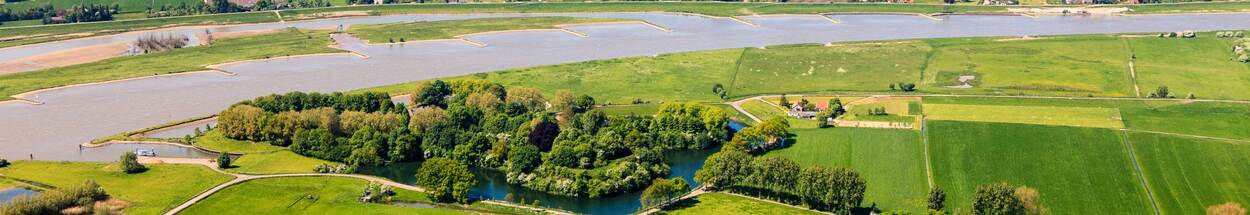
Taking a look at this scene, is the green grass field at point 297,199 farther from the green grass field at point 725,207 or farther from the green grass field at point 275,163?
the green grass field at point 725,207

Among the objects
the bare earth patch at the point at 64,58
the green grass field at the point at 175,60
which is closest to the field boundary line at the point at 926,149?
the green grass field at the point at 175,60

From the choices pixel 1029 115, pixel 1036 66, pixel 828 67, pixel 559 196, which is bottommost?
pixel 559 196

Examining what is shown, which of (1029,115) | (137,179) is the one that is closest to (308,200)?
(137,179)

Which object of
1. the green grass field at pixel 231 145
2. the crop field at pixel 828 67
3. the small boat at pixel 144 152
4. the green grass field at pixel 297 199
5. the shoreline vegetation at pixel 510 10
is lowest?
the green grass field at pixel 297 199

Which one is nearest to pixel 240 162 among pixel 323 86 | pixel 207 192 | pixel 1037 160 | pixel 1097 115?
pixel 207 192

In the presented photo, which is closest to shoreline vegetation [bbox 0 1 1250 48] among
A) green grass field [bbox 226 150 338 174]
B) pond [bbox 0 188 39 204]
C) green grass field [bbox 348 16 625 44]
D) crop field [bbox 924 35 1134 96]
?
green grass field [bbox 348 16 625 44]

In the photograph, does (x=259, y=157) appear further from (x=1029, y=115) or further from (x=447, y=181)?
(x=1029, y=115)

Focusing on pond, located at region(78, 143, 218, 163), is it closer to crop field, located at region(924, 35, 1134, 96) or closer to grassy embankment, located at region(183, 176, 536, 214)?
grassy embankment, located at region(183, 176, 536, 214)
